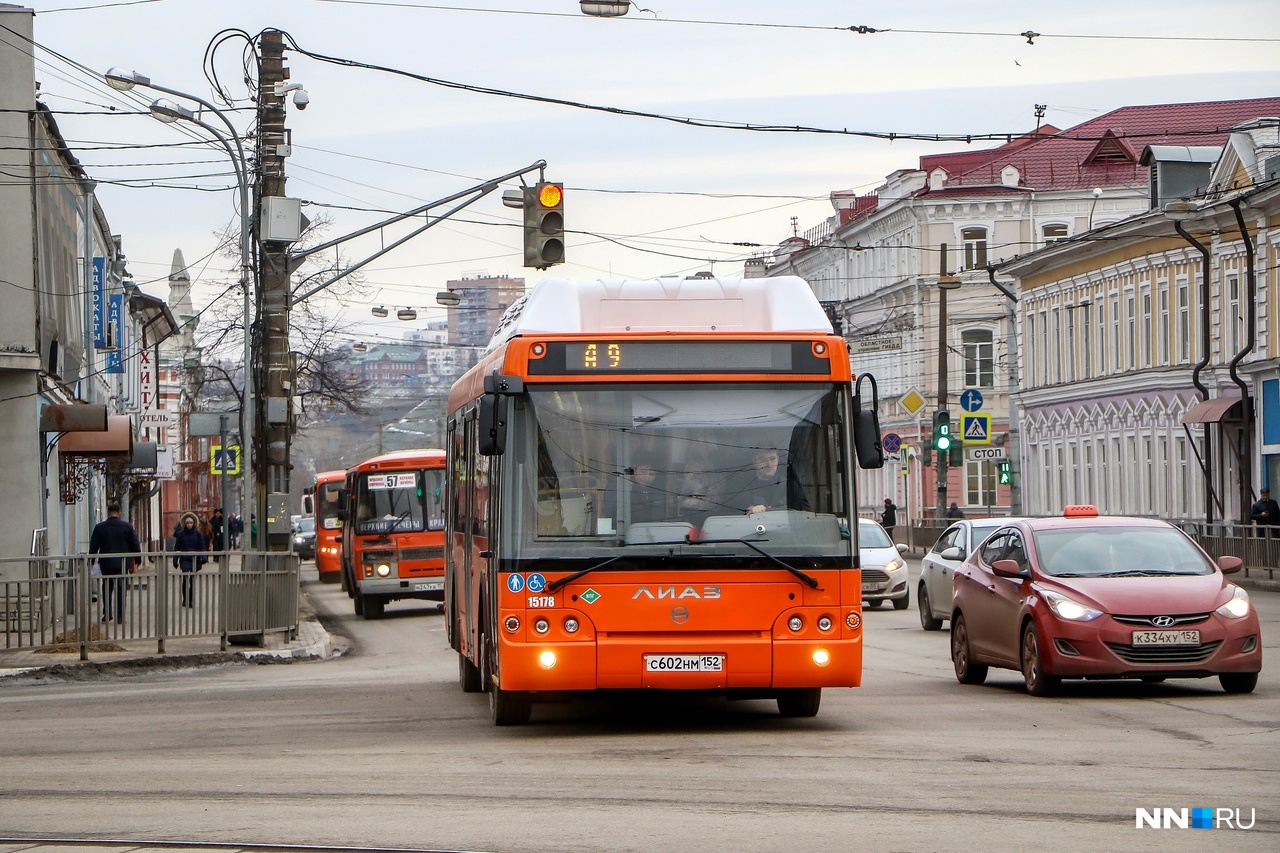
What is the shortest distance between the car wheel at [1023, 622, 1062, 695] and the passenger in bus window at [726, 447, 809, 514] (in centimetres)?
351

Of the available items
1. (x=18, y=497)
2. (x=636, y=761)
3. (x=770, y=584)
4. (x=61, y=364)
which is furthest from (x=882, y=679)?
(x=61, y=364)

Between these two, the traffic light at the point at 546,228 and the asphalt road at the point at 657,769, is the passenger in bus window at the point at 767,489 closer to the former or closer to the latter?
the asphalt road at the point at 657,769

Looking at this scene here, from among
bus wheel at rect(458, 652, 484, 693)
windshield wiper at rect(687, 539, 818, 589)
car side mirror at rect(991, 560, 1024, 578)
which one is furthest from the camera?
bus wheel at rect(458, 652, 484, 693)

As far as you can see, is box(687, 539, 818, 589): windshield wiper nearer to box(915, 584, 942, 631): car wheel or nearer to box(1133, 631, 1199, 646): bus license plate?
box(1133, 631, 1199, 646): bus license plate

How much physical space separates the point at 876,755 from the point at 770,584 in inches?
Result: 63.3

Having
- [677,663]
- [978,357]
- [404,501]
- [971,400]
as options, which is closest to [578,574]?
[677,663]

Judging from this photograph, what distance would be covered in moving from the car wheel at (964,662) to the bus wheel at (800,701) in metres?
3.56

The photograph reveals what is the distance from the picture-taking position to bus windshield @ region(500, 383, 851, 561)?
1253cm

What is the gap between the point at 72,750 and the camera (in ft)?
41.7

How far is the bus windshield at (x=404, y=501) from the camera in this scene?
33.1m

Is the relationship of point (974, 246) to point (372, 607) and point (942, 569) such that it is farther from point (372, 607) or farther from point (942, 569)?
point (942, 569)

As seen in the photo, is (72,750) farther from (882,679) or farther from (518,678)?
(882,679)

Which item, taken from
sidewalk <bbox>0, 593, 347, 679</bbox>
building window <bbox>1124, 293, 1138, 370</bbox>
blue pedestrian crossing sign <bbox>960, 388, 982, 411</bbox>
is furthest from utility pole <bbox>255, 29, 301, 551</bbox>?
building window <bbox>1124, 293, 1138, 370</bbox>

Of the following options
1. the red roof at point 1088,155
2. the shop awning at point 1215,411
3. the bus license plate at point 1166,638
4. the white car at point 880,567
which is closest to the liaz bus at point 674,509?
the bus license plate at point 1166,638
